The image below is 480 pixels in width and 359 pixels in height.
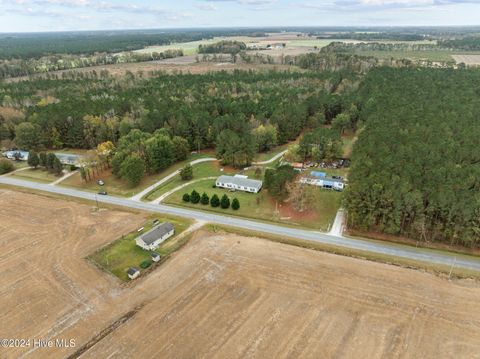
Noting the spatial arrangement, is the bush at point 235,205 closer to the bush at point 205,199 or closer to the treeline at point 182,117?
the bush at point 205,199

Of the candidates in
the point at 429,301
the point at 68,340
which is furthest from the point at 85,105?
the point at 429,301

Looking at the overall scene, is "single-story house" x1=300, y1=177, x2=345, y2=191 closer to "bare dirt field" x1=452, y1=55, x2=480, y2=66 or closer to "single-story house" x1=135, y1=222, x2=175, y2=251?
"single-story house" x1=135, y1=222, x2=175, y2=251

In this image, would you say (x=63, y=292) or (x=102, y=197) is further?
(x=102, y=197)

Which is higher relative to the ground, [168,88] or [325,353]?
[168,88]

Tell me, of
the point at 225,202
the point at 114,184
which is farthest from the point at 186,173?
the point at 114,184

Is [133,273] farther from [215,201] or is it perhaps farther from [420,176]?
[420,176]

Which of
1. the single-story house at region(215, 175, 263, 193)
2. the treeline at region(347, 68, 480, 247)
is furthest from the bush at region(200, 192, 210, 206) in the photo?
the treeline at region(347, 68, 480, 247)

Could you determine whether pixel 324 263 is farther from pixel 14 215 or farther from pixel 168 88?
pixel 168 88

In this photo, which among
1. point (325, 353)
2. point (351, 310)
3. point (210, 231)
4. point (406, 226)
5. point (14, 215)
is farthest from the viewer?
point (14, 215)
